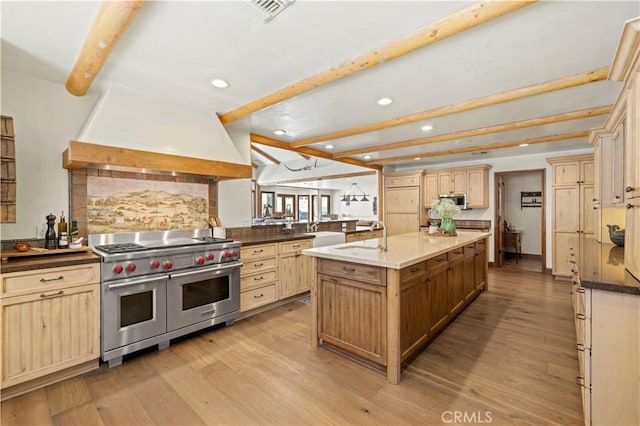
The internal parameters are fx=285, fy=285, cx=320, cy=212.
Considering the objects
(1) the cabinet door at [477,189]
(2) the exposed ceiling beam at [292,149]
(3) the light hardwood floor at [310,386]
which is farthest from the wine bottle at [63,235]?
(1) the cabinet door at [477,189]

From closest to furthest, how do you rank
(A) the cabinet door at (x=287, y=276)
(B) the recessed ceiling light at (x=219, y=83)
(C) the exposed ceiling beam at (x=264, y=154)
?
(B) the recessed ceiling light at (x=219, y=83) < (A) the cabinet door at (x=287, y=276) < (C) the exposed ceiling beam at (x=264, y=154)

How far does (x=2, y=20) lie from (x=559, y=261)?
24.2ft

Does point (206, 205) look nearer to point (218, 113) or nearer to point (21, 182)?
point (218, 113)

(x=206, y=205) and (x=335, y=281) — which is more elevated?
(x=206, y=205)

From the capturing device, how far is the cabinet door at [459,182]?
6293 mm

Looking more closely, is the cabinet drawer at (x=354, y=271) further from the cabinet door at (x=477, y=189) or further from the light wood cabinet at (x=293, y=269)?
the cabinet door at (x=477, y=189)

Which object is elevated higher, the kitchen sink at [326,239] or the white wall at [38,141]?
the white wall at [38,141]

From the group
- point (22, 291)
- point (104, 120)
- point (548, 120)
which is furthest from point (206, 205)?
point (548, 120)

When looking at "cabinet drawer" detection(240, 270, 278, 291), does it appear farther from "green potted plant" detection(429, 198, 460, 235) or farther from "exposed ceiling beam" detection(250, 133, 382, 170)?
"green potted plant" detection(429, 198, 460, 235)

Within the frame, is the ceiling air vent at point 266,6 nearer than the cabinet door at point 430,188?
Yes

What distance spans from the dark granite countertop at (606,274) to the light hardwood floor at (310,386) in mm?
885

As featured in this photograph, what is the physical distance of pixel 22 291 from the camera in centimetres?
198

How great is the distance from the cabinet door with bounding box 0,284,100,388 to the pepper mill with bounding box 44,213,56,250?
0.53m

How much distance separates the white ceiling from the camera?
1729mm
